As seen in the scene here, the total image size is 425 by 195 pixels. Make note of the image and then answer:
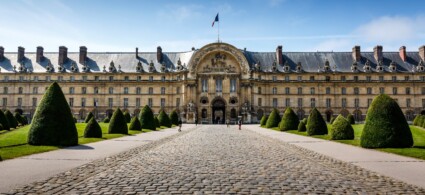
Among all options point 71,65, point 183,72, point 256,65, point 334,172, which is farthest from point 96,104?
point 334,172

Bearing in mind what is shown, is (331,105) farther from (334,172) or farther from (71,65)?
(334,172)

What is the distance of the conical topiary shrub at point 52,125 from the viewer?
62.6ft

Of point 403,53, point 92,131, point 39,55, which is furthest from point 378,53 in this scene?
point 39,55

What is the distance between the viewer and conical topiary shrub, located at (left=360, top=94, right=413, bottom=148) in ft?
60.1

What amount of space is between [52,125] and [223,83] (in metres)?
51.0

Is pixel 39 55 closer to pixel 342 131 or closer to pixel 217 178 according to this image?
pixel 342 131

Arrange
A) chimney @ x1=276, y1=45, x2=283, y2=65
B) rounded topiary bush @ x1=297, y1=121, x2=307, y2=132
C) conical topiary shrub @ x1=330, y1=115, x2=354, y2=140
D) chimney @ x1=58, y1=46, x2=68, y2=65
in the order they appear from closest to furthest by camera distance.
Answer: conical topiary shrub @ x1=330, y1=115, x2=354, y2=140 < rounded topiary bush @ x1=297, y1=121, x2=307, y2=132 < chimney @ x1=58, y1=46, x2=68, y2=65 < chimney @ x1=276, y1=45, x2=283, y2=65

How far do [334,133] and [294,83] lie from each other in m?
47.5

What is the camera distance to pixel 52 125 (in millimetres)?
19234

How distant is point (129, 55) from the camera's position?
78.1 meters

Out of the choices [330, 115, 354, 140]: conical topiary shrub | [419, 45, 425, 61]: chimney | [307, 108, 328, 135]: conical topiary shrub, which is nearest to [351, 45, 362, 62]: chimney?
[419, 45, 425, 61]: chimney

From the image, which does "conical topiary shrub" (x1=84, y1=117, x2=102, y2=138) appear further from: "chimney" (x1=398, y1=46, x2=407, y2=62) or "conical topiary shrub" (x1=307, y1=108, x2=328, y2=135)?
"chimney" (x1=398, y1=46, x2=407, y2=62)

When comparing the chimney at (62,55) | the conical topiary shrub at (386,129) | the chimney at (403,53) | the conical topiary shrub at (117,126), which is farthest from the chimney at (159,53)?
the conical topiary shrub at (386,129)

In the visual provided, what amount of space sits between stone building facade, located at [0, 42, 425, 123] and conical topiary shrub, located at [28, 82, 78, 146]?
4798 cm
